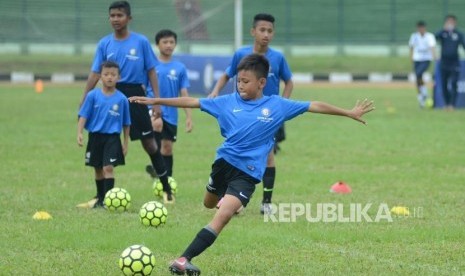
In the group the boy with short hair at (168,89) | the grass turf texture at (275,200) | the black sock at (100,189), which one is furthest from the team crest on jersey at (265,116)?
the boy with short hair at (168,89)

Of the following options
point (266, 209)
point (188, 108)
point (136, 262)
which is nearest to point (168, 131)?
point (266, 209)

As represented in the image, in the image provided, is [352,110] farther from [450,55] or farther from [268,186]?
[450,55]

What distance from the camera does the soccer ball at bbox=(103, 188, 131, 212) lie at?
10.2 metres

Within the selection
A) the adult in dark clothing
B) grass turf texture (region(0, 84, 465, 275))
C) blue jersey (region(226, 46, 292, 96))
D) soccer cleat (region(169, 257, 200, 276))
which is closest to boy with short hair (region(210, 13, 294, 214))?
blue jersey (region(226, 46, 292, 96))

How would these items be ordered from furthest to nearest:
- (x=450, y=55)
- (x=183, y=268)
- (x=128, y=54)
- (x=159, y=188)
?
(x=450, y=55) → (x=159, y=188) → (x=128, y=54) → (x=183, y=268)

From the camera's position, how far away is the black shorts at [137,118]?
36.2 feet

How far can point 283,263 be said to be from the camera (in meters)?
7.75

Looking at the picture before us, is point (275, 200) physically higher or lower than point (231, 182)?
lower

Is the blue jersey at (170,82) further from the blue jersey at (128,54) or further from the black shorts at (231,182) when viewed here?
the black shorts at (231,182)

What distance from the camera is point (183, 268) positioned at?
7.16 m

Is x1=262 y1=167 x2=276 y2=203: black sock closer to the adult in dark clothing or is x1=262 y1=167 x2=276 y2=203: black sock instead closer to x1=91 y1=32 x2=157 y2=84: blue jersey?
x1=91 y1=32 x2=157 y2=84: blue jersey

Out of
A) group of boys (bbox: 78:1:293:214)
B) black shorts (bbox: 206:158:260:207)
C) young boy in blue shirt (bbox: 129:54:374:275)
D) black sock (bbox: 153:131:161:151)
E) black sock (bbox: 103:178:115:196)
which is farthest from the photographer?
black sock (bbox: 153:131:161:151)

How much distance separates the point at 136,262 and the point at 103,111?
143 inches

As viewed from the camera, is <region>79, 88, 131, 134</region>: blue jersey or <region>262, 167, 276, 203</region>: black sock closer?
<region>262, 167, 276, 203</region>: black sock
